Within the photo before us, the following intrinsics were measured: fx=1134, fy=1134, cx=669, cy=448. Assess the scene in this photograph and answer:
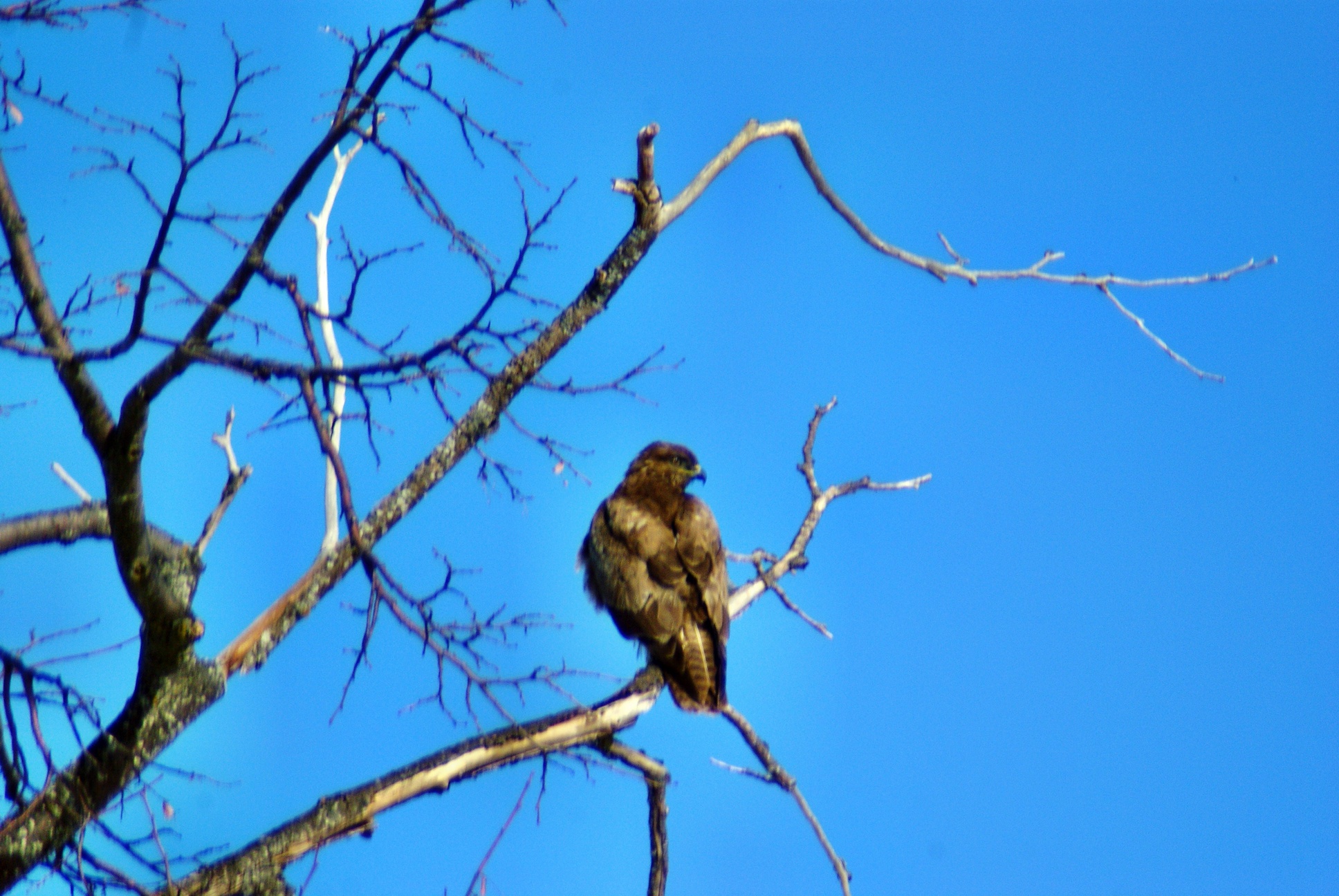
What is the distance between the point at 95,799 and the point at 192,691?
586 millimetres

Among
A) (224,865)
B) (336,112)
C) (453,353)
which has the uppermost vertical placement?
(336,112)

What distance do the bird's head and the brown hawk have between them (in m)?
0.02

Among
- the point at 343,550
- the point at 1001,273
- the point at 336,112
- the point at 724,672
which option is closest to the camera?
the point at 336,112

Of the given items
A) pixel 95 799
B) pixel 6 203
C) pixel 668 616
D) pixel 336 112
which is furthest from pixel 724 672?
pixel 6 203

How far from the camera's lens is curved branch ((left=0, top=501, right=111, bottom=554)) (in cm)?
502

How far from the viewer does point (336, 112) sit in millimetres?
4605

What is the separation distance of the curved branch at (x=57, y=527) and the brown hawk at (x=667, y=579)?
2.82 meters

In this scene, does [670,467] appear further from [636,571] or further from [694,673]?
[694,673]

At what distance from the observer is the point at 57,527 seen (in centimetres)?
515

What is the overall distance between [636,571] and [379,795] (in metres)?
2.30

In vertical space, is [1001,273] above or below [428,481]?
above

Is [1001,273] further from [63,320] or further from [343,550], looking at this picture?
[63,320]

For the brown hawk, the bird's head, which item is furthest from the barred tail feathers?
the bird's head

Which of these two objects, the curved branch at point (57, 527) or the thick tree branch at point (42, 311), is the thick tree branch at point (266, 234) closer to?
the thick tree branch at point (42, 311)
